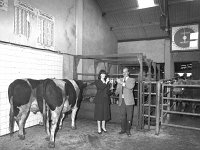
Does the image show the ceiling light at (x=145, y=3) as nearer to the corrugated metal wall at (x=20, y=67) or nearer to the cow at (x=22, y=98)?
the corrugated metal wall at (x=20, y=67)

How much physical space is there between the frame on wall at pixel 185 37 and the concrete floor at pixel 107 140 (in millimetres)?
5479

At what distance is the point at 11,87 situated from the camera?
160 inches

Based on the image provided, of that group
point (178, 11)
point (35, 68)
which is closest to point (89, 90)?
point (35, 68)

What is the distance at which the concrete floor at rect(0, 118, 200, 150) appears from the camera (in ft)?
12.4

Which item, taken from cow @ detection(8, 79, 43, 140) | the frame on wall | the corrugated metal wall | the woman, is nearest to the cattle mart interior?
the corrugated metal wall

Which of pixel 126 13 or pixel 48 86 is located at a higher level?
pixel 126 13

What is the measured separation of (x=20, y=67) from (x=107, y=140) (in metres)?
2.91

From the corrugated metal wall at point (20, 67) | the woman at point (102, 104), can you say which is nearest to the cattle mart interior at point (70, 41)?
the corrugated metal wall at point (20, 67)

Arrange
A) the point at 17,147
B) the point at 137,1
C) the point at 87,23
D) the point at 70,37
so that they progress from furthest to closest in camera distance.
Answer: the point at 137,1 < the point at 87,23 < the point at 70,37 < the point at 17,147

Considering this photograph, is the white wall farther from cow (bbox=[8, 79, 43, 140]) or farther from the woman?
cow (bbox=[8, 79, 43, 140])

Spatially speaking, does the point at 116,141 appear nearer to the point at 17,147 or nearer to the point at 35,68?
the point at 17,147

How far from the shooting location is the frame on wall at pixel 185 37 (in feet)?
29.1

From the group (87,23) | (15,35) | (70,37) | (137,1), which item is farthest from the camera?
(137,1)

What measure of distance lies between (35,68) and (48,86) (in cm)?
155
